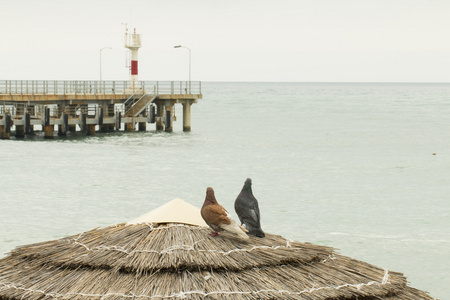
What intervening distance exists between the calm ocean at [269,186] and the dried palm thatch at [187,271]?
27.8 feet

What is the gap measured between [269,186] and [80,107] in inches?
846

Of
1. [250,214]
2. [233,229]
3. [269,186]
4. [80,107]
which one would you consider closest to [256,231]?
[250,214]

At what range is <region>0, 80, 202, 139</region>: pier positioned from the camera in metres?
42.3

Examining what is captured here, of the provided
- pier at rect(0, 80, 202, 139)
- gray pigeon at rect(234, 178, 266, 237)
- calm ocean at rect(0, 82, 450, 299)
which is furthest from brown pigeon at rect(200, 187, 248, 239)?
pier at rect(0, 80, 202, 139)

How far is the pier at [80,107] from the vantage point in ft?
139

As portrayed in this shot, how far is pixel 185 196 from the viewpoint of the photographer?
25156 millimetres

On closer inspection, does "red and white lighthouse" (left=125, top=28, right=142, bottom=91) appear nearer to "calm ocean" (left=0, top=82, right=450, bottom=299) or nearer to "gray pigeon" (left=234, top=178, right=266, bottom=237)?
"calm ocean" (left=0, top=82, right=450, bottom=299)

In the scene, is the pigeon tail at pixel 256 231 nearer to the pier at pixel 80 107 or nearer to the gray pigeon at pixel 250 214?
the gray pigeon at pixel 250 214

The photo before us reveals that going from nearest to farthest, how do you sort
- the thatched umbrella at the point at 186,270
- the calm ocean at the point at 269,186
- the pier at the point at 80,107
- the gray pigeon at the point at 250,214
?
the thatched umbrella at the point at 186,270, the gray pigeon at the point at 250,214, the calm ocean at the point at 269,186, the pier at the point at 80,107

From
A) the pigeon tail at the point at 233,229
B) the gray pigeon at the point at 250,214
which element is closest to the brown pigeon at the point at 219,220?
the pigeon tail at the point at 233,229

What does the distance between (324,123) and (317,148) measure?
28217mm

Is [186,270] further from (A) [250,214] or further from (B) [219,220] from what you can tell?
(A) [250,214]

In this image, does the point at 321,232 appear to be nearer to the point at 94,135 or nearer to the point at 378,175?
the point at 378,175

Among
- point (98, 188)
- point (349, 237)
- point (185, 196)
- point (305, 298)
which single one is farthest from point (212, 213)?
point (98, 188)
